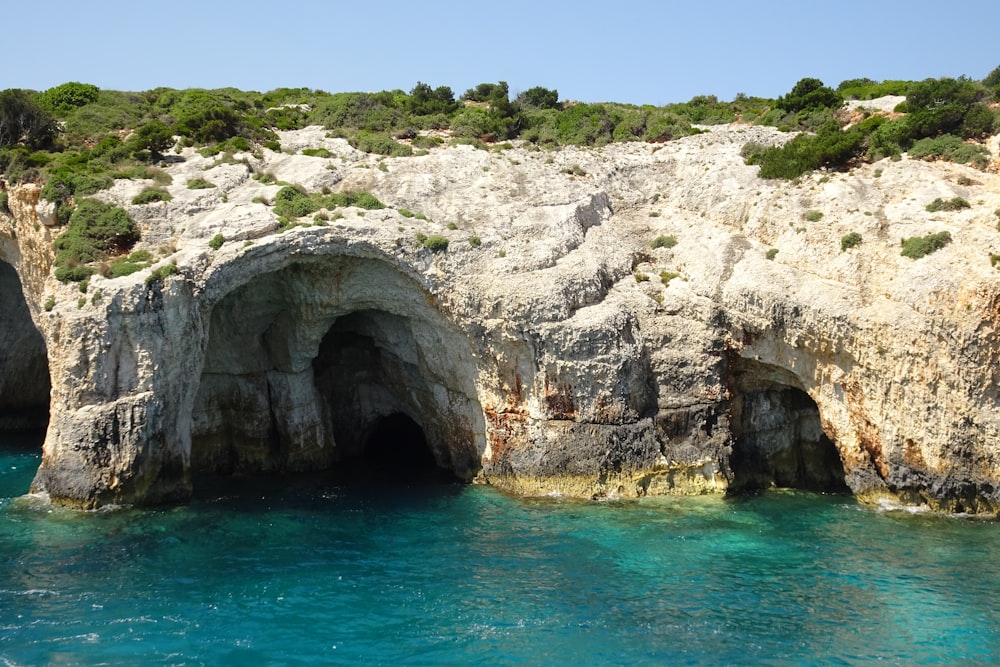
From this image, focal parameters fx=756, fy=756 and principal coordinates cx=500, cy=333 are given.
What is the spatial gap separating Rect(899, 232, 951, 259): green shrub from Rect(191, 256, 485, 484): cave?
18638 mm

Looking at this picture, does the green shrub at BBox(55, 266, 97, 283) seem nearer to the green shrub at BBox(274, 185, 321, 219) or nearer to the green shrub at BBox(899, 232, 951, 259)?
the green shrub at BBox(274, 185, 321, 219)

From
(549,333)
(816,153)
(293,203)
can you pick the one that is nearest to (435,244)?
(549,333)

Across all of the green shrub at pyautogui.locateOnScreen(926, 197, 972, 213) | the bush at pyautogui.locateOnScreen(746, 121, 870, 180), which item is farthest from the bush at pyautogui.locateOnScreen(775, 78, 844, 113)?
the green shrub at pyautogui.locateOnScreen(926, 197, 972, 213)

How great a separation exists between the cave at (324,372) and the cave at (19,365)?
17.9 m

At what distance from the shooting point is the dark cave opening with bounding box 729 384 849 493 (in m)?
33.2

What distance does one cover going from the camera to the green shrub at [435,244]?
33.0 metres

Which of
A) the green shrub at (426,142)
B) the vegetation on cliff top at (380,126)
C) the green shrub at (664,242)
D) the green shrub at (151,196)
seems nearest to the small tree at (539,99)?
the vegetation on cliff top at (380,126)

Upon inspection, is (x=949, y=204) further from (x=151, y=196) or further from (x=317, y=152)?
(x=151, y=196)

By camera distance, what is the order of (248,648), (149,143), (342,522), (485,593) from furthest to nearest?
(149,143) → (342,522) → (485,593) → (248,648)

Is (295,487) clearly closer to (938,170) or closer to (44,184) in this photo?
(44,184)

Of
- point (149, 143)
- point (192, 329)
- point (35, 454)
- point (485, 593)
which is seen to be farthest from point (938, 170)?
point (35, 454)

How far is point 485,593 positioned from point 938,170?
28.4 metres

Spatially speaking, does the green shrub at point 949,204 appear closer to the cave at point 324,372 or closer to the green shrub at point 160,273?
the cave at point 324,372

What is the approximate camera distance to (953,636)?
2009 centimetres
